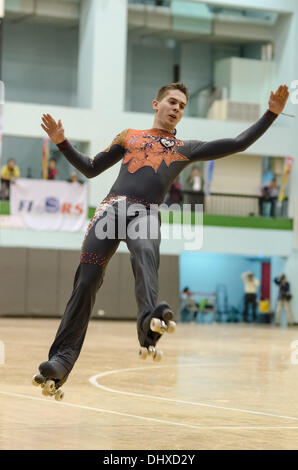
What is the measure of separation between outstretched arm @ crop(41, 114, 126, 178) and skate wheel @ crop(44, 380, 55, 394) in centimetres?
214

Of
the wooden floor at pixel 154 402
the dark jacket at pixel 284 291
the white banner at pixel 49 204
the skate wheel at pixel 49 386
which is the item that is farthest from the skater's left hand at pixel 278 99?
the dark jacket at pixel 284 291

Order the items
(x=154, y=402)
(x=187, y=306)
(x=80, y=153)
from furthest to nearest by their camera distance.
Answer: (x=187, y=306) → (x=154, y=402) → (x=80, y=153)

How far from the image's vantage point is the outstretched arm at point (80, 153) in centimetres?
820

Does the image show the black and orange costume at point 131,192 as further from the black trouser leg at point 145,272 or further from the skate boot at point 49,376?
the skate boot at point 49,376

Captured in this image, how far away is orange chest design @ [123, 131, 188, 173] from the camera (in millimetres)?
8055

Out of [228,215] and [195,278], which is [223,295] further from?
[228,215]

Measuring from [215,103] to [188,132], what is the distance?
2347 millimetres

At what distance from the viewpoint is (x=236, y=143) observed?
8023 mm

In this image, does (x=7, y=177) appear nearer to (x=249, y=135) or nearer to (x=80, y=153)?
(x=80, y=153)

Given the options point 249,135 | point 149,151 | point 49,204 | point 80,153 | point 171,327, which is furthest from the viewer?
point 49,204

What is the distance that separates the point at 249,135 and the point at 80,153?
5.67 feet

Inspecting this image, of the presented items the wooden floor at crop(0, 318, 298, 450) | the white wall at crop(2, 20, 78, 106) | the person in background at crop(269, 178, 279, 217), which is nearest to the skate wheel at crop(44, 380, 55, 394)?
the wooden floor at crop(0, 318, 298, 450)

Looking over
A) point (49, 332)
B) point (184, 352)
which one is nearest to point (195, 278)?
point (49, 332)

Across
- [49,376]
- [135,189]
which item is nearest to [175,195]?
[135,189]
